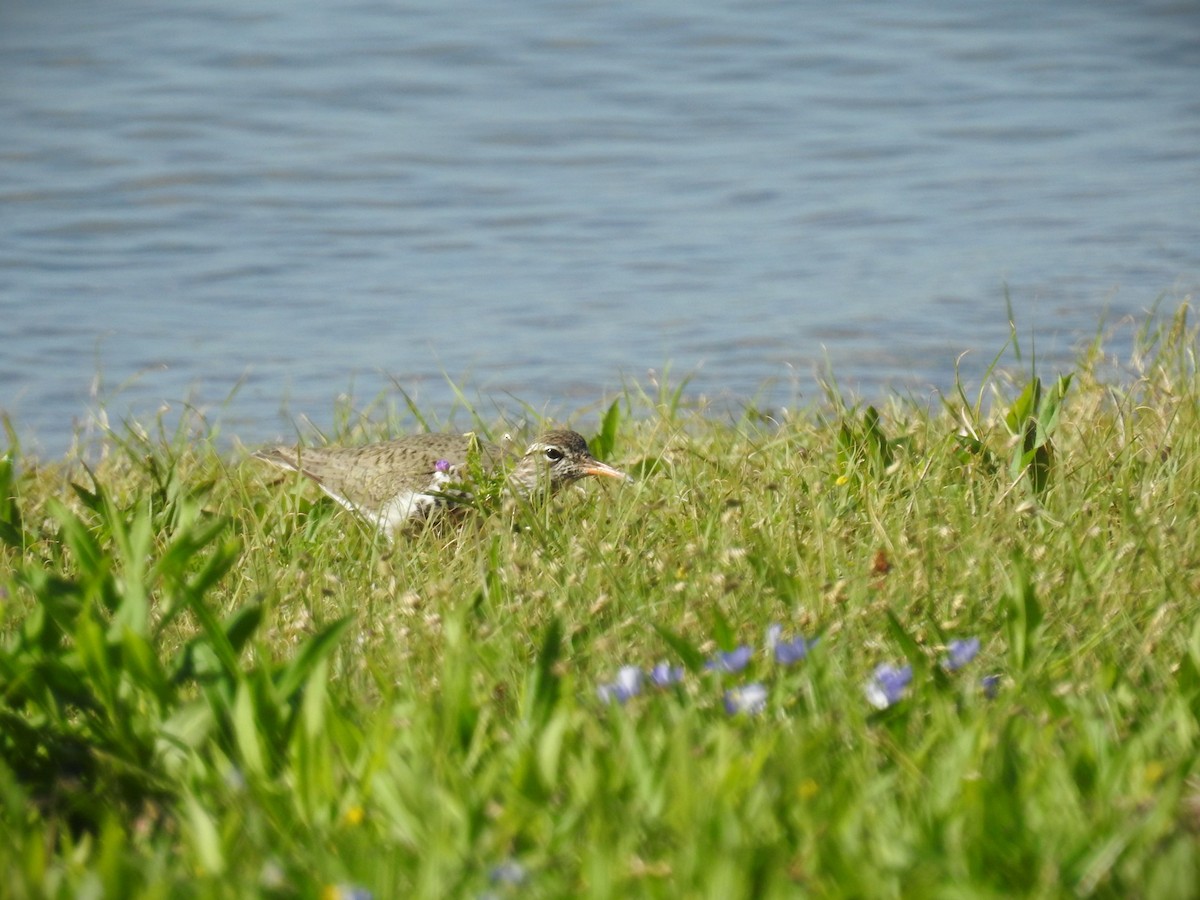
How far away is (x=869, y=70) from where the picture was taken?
58.2ft

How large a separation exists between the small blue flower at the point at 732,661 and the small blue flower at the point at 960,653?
466 mm

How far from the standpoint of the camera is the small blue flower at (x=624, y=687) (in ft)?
11.6

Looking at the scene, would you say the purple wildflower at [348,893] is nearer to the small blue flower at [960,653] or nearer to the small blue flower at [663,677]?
the small blue flower at [663,677]

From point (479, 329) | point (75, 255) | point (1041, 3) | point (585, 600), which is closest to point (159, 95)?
point (75, 255)

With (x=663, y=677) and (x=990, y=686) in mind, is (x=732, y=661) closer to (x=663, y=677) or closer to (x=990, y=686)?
(x=663, y=677)

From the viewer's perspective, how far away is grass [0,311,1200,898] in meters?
2.92

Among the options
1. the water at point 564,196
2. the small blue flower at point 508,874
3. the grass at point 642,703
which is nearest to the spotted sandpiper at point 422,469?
the grass at point 642,703

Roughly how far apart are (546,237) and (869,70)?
639 cm

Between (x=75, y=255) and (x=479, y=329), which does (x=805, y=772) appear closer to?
(x=479, y=329)

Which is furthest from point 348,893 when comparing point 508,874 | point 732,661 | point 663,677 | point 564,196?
point 564,196

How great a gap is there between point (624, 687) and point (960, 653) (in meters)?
0.78

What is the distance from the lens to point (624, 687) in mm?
3639

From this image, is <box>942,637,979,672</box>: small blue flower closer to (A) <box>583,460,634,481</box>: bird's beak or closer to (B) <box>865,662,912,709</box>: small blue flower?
(B) <box>865,662,912,709</box>: small blue flower

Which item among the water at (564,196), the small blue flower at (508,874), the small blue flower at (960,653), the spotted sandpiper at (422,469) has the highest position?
the small blue flower at (508,874)
